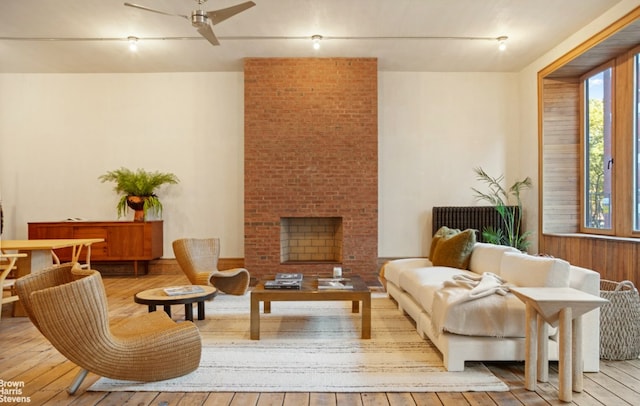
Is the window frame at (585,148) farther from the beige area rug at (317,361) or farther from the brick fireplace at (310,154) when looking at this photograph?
the beige area rug at (317,361)

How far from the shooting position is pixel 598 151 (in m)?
5.71

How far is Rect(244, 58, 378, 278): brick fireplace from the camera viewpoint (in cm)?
647

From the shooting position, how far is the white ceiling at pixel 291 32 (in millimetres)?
4820

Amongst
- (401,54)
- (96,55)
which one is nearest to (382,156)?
(401,54)

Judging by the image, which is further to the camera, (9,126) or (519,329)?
(9,126)

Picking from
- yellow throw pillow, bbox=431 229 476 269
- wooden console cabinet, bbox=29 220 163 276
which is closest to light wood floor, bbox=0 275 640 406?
yellow throw pillow, bbox=431 229 476 269

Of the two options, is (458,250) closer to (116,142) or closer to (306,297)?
(306,297)

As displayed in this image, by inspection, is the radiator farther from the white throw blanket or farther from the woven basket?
the white throw blanket

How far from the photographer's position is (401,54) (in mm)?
6336

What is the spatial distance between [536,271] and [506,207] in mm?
3969

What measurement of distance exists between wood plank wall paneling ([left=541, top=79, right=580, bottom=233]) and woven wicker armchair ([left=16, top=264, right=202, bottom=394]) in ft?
18.0

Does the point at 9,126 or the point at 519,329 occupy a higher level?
the point at 9,126

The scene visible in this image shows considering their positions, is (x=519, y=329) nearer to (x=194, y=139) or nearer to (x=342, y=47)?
(x=342, y=47)

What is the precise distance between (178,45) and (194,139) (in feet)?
5.22
